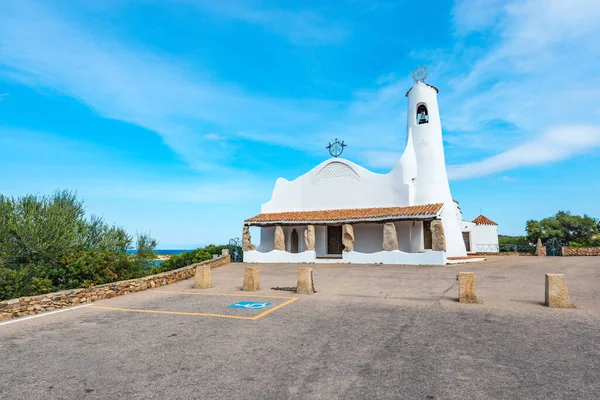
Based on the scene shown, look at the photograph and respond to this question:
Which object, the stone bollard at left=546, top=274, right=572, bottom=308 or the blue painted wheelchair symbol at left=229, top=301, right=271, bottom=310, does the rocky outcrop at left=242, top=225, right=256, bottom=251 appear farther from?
the stone bollard at left=546, top=274, right=572, bottom=308

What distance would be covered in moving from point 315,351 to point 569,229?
37397mm

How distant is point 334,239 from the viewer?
24406 mm

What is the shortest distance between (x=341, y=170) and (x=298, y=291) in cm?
1526

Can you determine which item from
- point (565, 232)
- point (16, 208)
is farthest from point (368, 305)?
point (565, 232)

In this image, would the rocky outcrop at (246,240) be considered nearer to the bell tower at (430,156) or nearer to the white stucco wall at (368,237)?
the white stucco wall at (368,237)

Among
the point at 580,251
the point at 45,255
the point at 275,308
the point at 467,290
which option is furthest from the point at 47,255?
the point at 580,251

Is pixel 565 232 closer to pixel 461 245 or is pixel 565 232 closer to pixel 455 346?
pixel 461 245

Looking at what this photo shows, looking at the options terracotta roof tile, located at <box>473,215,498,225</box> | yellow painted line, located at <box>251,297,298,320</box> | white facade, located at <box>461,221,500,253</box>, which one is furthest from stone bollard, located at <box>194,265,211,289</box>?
terracotta roof tile, located at <box>473,215,498,225</box>

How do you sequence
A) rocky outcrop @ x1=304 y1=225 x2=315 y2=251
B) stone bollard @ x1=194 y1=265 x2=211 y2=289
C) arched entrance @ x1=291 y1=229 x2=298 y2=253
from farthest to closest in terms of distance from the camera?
1. arched entrance @ x1=291 y1=229 x2=298 y2=253
2. rocky outcrop @ x1=304 y1=225 x2=315 y2=251
3. stone bollard @ x1=194 y1=265 x2=211 y2=289

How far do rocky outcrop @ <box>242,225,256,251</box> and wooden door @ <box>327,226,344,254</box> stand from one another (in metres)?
5.32

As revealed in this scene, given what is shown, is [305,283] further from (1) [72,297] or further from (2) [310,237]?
(2) [310,237]

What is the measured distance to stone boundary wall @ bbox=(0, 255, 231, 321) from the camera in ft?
26.2

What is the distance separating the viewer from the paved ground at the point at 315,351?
399 centimetres

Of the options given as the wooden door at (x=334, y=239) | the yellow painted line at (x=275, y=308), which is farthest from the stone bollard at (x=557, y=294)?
the wooden door at (x=334, y=239)
